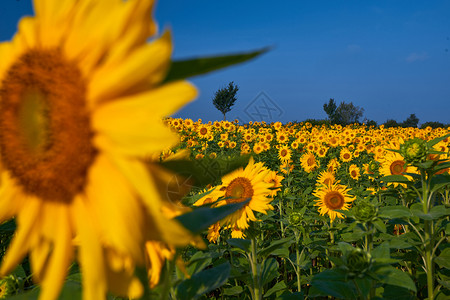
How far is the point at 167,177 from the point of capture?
20.6 inches

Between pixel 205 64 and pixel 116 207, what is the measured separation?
0.79ft

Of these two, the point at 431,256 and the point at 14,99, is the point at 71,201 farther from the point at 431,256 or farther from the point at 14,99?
the point at 431,256

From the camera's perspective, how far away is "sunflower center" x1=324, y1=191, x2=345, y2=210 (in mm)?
4309

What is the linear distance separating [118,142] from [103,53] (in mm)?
150

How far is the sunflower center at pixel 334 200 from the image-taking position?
4309 mm

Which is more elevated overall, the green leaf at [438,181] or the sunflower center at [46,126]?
the green leaf at [438,181]

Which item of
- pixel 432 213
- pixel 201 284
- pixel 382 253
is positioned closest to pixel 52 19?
pixel 201 284

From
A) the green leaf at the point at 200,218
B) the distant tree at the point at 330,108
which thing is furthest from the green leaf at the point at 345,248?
the distant tree at the point at 330,108

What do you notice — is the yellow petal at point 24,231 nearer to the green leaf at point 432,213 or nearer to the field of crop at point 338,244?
the field of crop at point 338,244

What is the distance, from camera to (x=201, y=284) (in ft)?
2.99

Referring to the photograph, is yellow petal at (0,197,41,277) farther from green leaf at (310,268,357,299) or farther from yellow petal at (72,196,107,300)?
green leaf at (310,268,357,299)

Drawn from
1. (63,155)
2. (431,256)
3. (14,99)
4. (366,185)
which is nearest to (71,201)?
(63,155)

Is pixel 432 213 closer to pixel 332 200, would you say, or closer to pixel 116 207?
pixel 332 200

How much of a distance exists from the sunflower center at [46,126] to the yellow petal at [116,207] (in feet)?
0.09
